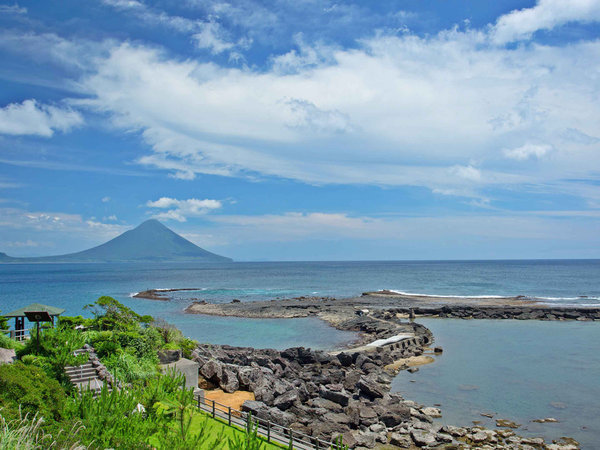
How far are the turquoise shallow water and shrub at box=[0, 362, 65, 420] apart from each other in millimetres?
16700

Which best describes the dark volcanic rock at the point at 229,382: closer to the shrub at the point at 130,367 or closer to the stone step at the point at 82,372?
the shrub at the point at 130,367

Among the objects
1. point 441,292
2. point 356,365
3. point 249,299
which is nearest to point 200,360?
point 356,365

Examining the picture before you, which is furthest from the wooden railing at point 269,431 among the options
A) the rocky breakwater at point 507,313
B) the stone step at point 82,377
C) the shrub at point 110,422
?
the rocky breakwater at point 507,313

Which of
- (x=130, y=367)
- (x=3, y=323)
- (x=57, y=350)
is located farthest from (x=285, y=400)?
(x=3, y=323)

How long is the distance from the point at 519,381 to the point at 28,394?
88.6 ft

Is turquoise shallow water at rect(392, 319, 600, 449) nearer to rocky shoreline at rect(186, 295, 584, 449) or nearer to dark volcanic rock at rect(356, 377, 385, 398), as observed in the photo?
rocky shoreline at rect(186, 295, 584, 449)

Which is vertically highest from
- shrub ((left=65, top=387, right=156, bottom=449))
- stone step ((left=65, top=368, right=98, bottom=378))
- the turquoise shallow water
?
shrub ((left=65, top=387, right=156, bottom=449))

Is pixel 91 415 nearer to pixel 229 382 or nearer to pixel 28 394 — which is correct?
pixel 28 394

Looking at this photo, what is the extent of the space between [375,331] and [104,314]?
99.1 feet

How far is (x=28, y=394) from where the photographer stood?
12.4 meters

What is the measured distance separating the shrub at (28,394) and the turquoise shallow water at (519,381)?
16.7 meters

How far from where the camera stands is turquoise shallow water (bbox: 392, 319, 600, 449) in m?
22.1

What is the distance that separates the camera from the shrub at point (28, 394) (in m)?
12.1

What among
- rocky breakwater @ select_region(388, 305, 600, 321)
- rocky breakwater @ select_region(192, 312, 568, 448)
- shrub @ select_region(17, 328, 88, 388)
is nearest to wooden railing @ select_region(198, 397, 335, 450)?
rocky breakwater @ select_region(192, 312, 568, 448)
